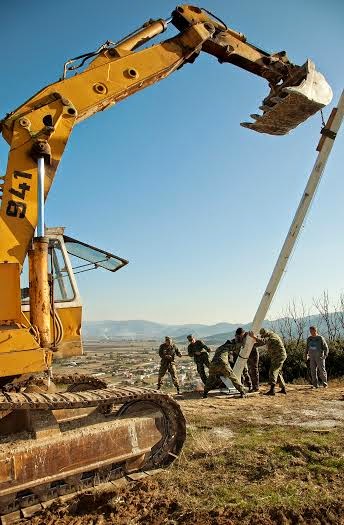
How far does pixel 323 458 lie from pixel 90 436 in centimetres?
298

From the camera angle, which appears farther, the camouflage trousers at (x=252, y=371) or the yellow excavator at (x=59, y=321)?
the camouflage trousers at (x=252, y=371)

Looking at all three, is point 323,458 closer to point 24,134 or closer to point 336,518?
point 336,518

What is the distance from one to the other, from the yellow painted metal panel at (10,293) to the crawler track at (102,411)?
88 centimetres

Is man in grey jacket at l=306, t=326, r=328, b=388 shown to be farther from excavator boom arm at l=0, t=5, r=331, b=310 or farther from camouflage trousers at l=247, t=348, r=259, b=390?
excavator boom arm at l=0, t=5, r=331, b=310

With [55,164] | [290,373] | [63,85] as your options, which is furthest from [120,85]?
[290,373]

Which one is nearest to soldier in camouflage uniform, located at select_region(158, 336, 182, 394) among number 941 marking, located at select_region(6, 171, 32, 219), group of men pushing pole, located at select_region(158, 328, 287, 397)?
group of men pushing pole, located at select_region(158, 328, 287, 397)

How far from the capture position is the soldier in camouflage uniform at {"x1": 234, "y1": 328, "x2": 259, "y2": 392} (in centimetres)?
1235

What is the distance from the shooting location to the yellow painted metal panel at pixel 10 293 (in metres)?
4.94

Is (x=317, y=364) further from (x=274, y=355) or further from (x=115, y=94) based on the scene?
(x=115, y=94)

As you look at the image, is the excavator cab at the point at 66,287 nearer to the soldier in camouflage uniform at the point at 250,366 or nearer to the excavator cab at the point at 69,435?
the excavator cab at the point at 69,435

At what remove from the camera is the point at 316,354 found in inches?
522

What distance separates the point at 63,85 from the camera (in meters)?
6.36

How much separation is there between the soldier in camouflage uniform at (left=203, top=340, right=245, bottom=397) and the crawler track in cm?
571

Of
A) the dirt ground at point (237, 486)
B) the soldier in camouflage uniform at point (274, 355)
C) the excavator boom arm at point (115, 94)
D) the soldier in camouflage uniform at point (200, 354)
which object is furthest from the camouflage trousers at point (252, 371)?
the excavator boom arm at point (115, 94)
